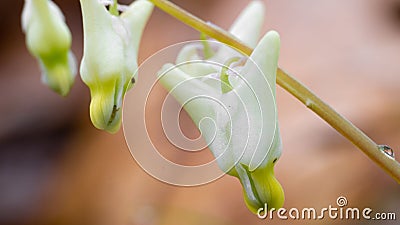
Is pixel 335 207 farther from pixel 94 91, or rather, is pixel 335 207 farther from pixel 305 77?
pixel 94 91

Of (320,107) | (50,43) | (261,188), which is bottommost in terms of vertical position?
(50,43)

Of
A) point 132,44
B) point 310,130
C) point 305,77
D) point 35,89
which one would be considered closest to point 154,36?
point 35,89

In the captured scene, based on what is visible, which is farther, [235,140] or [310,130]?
[310,130]

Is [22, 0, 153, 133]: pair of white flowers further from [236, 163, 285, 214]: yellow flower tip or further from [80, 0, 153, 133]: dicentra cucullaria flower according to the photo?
[236, 163, 285, 214]: yellow flower tip

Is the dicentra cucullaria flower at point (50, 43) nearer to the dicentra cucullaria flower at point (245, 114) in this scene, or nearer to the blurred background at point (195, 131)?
the dicentra cucullaria flower at point (245, 114)

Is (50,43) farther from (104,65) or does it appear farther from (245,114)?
(245,114)
